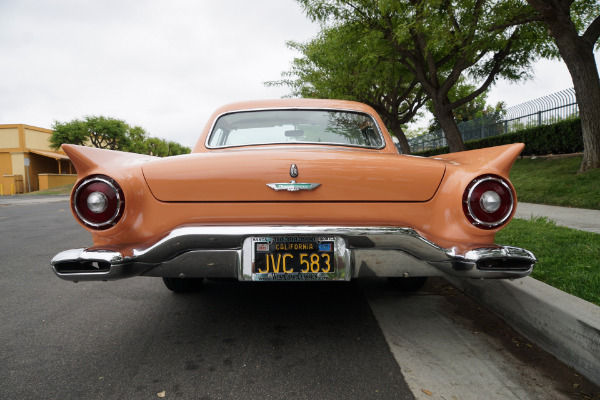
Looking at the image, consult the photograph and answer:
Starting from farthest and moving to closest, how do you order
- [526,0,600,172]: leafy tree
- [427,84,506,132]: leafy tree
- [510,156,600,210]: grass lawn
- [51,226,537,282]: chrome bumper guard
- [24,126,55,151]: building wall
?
[24,126,55,151]: building wall → [427,84,506,132]: leafy tree → [526,0,600,172]: leafy tree → [510,156,600,210]: grass lawn → [51,226,537,282]: chrome bumper guard

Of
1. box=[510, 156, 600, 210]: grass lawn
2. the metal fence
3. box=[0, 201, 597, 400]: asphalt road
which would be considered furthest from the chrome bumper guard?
the metal fence

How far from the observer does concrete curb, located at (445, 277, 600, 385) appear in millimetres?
1868

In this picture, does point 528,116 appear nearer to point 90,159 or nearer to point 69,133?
point 90,159

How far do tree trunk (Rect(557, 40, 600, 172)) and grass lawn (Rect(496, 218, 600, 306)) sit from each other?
452 centimetres

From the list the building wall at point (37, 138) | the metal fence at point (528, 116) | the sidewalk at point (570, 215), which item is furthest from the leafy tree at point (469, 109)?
the building wall at point (37, 138)

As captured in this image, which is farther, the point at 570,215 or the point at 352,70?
the point at 352,70

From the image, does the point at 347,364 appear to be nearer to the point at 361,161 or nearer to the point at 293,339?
the point at 293,339

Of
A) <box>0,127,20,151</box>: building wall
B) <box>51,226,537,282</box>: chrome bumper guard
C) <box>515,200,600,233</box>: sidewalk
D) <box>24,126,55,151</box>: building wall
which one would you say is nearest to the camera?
<box>51,226,537,282</box>: chrome bumper guard

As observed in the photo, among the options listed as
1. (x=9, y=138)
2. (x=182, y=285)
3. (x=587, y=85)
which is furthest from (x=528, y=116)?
(x=9, y=138)

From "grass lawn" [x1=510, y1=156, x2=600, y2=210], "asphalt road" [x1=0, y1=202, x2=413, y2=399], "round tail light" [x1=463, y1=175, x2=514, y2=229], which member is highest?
"round tail light" [x1=463, y1=175, x2=514, y2=229]

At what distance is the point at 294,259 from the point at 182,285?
5.35ft

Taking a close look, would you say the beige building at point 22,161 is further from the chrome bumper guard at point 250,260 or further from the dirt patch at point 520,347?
the dirt patch at point 520,347

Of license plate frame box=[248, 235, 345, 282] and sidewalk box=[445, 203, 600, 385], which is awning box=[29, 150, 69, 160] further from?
sidewalk box=[445, 203, 600, 385]

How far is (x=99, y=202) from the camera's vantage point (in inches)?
78.0
